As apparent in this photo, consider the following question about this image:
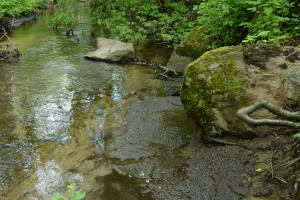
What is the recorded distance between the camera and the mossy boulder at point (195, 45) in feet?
29.2

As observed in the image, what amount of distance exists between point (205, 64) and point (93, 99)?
13.3ft

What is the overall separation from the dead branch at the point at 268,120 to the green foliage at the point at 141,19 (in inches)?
414

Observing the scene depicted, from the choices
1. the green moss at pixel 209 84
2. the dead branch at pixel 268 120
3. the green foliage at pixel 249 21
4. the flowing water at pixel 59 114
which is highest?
the green foliage at pixel 249 21

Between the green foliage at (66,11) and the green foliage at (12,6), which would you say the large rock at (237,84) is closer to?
the green foliage at (66,11)

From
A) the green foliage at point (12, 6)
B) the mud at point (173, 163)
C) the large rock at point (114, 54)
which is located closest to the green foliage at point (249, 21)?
the mud at point (173, 163)

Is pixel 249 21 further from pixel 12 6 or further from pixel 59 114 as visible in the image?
pixel 12 6

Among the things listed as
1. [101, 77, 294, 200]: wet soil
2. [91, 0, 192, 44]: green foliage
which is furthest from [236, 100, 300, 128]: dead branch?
[91, 0, 192, 44]: green foliage

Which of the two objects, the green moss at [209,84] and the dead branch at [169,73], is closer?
the green moss at [209,84]

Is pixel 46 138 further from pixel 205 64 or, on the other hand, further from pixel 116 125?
pixel 205 64

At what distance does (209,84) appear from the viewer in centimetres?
519

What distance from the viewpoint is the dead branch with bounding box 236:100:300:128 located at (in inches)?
A: 103

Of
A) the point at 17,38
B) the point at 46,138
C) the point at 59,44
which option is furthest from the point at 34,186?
the point at 17,38

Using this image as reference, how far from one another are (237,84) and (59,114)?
437cm

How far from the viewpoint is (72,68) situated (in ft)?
37.1
